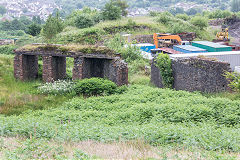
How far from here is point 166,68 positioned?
18672 mm

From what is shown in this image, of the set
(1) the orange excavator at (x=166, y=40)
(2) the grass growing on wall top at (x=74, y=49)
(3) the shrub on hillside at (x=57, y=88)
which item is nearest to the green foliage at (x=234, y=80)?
(2) the grass growing on wall top at (x=74, y=49)

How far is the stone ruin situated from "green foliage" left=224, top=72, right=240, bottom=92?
19.4 feet

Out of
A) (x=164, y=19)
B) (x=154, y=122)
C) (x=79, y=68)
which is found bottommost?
(x=154, y=122)

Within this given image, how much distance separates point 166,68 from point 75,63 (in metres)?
5.59

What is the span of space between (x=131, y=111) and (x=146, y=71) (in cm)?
1245

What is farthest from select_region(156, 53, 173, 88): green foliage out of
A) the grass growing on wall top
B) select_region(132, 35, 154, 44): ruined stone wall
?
select_region(132, 35, 154, 44): ruined stone wall

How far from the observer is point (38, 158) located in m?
6.72

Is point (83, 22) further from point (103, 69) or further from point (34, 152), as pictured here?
point (34, 152)

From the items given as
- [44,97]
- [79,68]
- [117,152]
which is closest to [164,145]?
[117,152]

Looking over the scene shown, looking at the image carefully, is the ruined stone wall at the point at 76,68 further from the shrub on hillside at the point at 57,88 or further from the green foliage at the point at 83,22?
the green foliage at the point at 83,22

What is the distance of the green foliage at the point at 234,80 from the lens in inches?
538

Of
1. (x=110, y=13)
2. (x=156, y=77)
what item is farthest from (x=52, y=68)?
(x=110, y=13)

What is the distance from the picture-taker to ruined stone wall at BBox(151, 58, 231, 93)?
50.8 feet

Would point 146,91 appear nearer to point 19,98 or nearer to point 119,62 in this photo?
point 119,62
